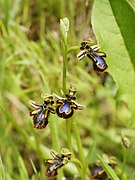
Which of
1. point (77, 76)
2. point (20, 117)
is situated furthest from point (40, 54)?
point (20, 117)

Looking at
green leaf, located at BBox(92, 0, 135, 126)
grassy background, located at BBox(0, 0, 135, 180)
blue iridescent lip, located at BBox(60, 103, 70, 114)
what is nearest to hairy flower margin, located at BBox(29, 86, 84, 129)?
blue iridescent lip, located at BBox(60, 103, 70, 114)

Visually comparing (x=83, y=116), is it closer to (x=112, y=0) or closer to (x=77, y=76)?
(x=77, y=76)

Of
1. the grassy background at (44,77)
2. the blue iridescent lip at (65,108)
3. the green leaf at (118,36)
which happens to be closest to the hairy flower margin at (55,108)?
the blue iridescent lip at (65,108)

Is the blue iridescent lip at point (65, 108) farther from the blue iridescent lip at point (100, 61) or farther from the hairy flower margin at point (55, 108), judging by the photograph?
the blue iridescent lip at point (100, 61)

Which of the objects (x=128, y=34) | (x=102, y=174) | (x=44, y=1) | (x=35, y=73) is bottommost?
(x=102, y=174)

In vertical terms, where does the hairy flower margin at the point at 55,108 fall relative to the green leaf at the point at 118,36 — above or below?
below

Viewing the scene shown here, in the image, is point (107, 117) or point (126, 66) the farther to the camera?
point (107, 117)

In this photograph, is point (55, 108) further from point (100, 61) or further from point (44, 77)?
point (44, 77)
